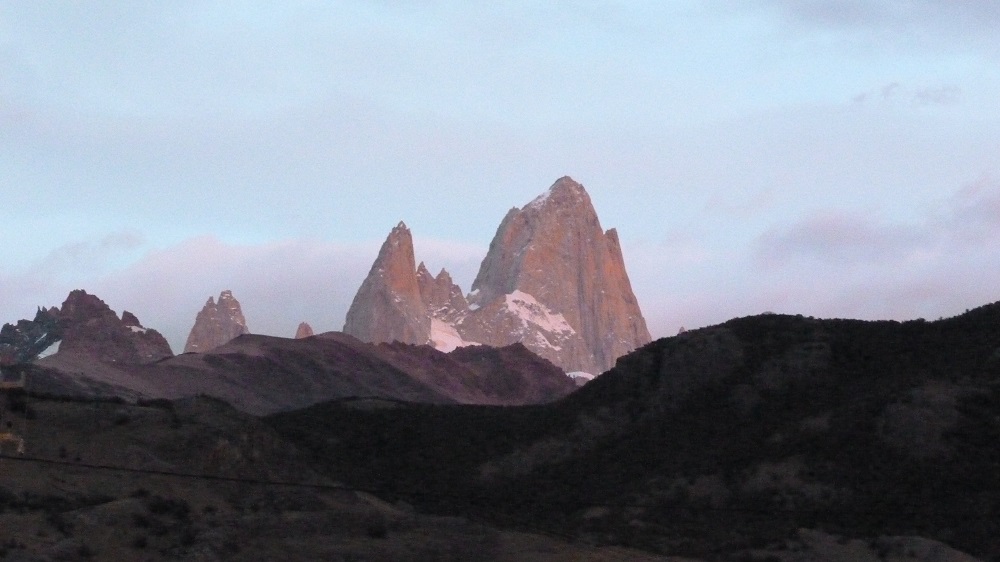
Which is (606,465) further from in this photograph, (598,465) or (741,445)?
(741,445)

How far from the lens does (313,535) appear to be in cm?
5512

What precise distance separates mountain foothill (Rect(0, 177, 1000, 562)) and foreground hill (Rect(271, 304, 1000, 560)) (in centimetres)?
19

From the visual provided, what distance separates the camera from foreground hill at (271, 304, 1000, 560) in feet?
242

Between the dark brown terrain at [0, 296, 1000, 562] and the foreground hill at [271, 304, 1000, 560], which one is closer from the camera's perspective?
the dark brown terrain at [0, 296, 1000, 562]

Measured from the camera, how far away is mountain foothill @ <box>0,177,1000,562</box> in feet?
182

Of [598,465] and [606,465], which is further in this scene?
[598,465]

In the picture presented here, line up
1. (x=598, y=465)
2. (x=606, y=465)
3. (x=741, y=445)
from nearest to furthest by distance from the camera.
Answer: (x=741, y=445) → (x=606, y=465) → (x=598, y=465)

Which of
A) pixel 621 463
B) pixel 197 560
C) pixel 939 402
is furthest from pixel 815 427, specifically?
pixel 197 560

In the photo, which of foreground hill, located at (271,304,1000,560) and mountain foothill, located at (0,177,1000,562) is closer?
mountain foothill, located at (0,177,1000,562)

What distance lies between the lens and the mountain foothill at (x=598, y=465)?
55500mm

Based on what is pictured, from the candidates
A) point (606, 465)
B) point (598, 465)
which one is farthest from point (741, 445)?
point (598, 465)

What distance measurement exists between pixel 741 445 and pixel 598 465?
34.9ft

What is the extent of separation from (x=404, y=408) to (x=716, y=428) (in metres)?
30.8

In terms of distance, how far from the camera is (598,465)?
9431cm
